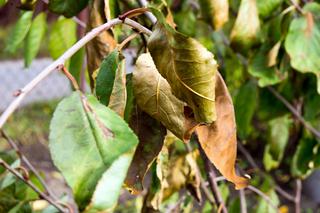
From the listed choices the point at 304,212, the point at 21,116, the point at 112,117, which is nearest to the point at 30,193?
the point at 112,117

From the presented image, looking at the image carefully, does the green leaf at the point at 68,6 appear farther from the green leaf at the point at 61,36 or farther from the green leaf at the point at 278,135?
the green leaf at the point at 278,135

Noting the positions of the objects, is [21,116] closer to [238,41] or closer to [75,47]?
[238,41]

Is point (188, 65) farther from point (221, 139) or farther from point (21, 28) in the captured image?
point (21, 28)

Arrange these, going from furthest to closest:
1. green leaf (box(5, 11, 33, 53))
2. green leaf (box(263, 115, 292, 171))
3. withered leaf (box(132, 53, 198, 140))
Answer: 1. green leaf (box(263, 115, 292, 171))
2. green leaf (box(5, 11, 33, 53))
3. withered leaf (box(132, 53, 198, 140))

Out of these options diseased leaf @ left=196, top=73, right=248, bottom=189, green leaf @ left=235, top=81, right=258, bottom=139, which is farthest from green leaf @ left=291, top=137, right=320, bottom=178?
diseased leaf @ left=196, top=73, right=248, bottom=189

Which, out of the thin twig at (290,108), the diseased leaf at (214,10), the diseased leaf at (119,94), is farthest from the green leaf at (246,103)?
the diseased leaf at (119,94)

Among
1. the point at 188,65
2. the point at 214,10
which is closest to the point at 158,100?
the point at 188,65

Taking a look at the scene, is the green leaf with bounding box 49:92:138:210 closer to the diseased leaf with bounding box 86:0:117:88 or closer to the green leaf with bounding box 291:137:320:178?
the diseased leaf with bounding box 86:0:117:88
